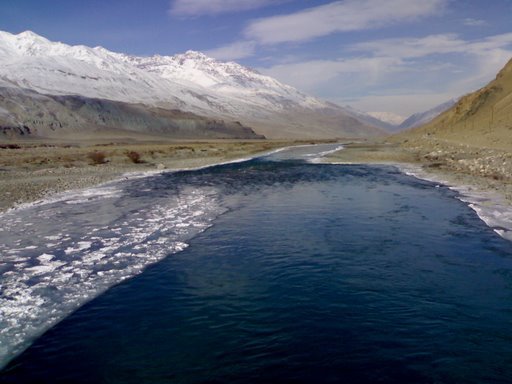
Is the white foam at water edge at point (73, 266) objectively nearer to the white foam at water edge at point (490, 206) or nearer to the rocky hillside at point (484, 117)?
the white foam at water edge at point (490, 206)

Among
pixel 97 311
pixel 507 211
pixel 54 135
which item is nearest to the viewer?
pixel 97 311

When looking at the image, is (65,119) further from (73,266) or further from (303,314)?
(303,314)

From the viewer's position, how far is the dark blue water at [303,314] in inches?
320

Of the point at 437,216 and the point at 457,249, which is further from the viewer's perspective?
the point at 437,216

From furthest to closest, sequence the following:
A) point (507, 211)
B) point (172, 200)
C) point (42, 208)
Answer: point (172, 200), point (42, 208), point (507, 211)

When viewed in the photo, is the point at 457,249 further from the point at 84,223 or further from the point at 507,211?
the point at 84,223

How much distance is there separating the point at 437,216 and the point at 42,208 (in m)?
18.3

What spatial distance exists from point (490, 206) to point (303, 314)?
14550mm

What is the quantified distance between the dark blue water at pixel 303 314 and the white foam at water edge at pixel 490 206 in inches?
23.4

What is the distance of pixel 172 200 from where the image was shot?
1065 inches

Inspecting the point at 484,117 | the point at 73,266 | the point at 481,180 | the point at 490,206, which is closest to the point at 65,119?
the point at 484,117

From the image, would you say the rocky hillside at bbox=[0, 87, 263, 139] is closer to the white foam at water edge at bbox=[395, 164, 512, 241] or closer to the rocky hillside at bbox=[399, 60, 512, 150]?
the rocky hillside at bbox=[399, 60, 512, 150]

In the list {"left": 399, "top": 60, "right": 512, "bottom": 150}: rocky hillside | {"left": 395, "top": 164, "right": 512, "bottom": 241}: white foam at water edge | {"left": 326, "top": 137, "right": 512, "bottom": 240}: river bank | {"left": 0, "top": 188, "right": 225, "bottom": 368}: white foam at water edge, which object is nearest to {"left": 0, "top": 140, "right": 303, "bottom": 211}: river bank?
{"left": 0, "top": 188, "right": 225, "bottom": 368}: white foam at water edge

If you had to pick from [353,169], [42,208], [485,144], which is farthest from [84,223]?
[485,144]
